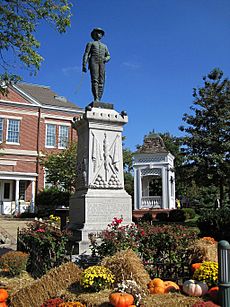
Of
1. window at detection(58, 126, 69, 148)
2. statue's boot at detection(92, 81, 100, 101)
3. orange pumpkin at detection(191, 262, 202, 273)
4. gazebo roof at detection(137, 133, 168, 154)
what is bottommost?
orange pumpkin at detection(191, 262, 202, 273)

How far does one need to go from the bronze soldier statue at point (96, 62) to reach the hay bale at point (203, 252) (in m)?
5.23

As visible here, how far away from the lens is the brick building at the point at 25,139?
3262cm

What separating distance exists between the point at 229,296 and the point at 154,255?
340cm

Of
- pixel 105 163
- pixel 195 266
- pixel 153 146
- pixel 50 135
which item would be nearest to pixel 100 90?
pixel 105 163

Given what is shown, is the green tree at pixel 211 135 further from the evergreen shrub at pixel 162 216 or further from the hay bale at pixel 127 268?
the hay bale at pixel 127 268

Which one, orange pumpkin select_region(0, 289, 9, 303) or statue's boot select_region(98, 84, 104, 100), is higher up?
statue's boot select_region(98, 84, 104, 100)

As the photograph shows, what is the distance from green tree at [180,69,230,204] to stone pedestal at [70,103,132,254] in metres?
10.9

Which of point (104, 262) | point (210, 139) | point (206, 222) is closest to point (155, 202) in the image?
point (210, 139)

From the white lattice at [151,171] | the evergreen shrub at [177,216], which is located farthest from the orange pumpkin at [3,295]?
the white lattice at [151,171]

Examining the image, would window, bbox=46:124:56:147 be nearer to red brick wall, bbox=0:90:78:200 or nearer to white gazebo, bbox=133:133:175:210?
red brick wall, bbox=0:90:78:200

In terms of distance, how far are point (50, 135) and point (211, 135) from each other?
19.7 m

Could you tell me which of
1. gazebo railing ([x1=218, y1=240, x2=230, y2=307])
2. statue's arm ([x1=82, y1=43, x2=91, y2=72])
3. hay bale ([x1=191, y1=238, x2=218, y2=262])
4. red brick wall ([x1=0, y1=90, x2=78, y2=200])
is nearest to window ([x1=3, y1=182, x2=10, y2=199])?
red brick wall ([x1=0, y1=90, x2=78, y2=200])

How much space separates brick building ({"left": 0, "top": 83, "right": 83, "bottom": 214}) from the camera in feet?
107

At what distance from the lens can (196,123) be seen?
2095cm
